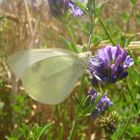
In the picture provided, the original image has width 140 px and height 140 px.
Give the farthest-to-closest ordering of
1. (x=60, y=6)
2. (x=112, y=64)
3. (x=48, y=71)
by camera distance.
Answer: (x=60, y=6) < (x=48, y=71) < (x=112, y=64)

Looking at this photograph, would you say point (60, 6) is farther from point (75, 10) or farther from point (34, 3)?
point (34, 3)

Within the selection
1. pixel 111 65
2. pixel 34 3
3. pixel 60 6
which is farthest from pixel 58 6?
pixel 34 3

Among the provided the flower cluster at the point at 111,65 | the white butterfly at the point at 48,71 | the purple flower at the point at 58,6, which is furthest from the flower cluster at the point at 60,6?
the flower cluster at the point at 111,65

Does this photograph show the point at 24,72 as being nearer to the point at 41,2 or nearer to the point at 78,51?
the point at 78,51

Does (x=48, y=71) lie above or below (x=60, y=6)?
below

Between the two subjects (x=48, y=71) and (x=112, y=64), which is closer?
(x=112, y=64)

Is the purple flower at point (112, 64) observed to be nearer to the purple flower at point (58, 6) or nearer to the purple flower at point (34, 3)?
the purple flower at point (58, 6)

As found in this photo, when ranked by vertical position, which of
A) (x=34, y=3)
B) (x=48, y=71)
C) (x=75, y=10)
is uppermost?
(x=34, y=3)
